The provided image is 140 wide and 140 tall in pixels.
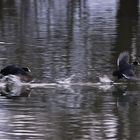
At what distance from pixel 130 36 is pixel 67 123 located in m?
8.18

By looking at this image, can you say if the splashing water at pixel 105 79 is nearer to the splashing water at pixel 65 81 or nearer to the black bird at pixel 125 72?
the black bird at pixel 125 72

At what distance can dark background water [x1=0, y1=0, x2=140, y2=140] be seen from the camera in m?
7.75

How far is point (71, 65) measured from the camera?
1216 cm

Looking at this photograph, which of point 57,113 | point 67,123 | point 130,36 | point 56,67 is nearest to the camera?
point 67,123

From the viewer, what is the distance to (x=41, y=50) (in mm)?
13711

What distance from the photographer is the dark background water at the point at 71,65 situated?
25.4 feet

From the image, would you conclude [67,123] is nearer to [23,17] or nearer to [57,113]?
[57,113]

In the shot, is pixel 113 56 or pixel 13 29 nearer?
pixel 113 56

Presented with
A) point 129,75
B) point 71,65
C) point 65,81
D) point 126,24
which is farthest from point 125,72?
point 126,24

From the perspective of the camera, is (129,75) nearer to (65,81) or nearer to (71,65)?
(65,81)

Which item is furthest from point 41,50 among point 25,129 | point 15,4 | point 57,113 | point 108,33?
point 15,4

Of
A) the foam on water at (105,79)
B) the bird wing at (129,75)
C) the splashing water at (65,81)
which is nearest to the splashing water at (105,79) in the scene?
the foam on water at (105,79)

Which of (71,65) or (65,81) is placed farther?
(71,65)

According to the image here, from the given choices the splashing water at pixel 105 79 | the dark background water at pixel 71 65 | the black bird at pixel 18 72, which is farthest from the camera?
the splashing water at pixel 105 79
